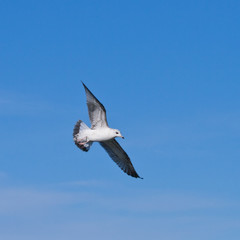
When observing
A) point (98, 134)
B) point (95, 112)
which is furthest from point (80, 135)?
point (95, 112)

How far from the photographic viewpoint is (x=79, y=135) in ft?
78.7

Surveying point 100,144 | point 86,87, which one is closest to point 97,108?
point 86,87

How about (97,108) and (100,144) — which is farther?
(100,144)

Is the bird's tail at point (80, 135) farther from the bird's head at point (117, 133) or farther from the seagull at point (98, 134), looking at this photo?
the bird's head at point (117, 133)

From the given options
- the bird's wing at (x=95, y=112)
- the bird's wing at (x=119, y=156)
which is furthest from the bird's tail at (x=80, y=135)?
the bird's wing at (x=119, y=156)

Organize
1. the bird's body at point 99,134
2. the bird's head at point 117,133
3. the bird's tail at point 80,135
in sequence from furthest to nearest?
1. the bird's tail at point 80,135
2. the bird's head at point 117,133
3. the bird's body at point 99,134

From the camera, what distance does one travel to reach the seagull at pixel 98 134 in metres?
22.6

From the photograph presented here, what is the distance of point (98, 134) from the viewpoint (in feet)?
76.6

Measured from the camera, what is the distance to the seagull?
74.3 ft

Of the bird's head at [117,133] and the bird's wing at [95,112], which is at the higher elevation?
the bird's wing at [95,112]

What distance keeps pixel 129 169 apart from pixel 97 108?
4.60 metres

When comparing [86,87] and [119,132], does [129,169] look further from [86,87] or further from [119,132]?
[86,87]

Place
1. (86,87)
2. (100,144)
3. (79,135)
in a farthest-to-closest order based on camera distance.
A: (100,144) < (79,135) < (86,87)

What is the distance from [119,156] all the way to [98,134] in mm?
2813
